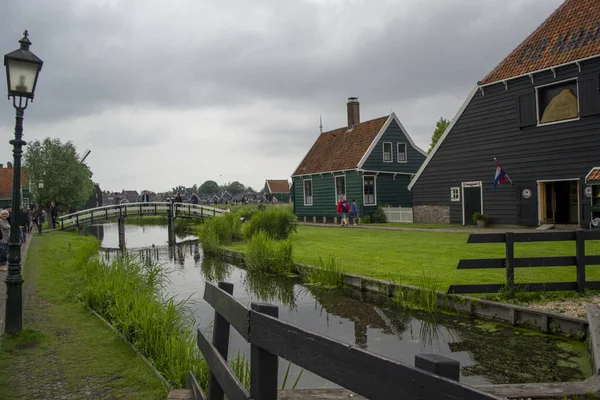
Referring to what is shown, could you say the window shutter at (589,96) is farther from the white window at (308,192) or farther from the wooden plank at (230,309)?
the white window at (308,192)

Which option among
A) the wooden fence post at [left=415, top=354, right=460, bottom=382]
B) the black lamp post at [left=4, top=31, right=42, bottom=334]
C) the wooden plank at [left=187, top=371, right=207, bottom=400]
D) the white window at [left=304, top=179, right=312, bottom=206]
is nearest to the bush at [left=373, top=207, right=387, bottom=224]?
the white window at [left=304, top=179, right=312, bottom=206]

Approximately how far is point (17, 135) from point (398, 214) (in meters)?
22.8

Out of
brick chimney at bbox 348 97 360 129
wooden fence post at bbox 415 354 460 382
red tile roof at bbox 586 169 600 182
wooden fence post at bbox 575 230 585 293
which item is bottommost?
wooden fence post at bbox 575 230 585 293

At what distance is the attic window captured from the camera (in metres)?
17.2

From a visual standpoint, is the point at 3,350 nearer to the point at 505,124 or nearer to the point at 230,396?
the point at 230,396

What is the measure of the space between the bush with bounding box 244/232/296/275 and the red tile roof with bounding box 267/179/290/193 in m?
77.2

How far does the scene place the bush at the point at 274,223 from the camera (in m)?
20.2

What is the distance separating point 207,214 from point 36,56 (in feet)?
85.5

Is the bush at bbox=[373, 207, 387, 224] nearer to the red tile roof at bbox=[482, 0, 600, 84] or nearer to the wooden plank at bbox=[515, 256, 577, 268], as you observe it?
the red tile roof at bbox=[482, 0, 600, 84]

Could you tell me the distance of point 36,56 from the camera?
7.08m

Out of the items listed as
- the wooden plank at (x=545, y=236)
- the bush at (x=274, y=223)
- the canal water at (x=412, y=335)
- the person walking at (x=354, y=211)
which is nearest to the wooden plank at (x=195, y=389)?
the canal water at (x=412, y=335)

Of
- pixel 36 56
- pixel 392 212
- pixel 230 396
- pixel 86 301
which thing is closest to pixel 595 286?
pixel 230 396

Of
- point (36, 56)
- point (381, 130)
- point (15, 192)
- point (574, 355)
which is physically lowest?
point (574, 355)

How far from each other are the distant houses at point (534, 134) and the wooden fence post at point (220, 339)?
1671cm
